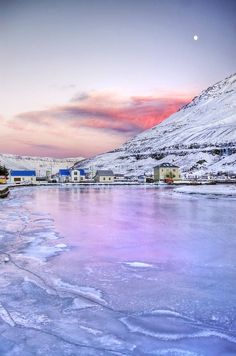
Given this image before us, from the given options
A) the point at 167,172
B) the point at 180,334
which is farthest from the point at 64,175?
the point at 180,334

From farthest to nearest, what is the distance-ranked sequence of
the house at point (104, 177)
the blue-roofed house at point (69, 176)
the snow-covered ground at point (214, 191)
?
the blue-roofed house at point (69, 176), the house at point (104, 177), the snow-covered ground at point (214, 191)

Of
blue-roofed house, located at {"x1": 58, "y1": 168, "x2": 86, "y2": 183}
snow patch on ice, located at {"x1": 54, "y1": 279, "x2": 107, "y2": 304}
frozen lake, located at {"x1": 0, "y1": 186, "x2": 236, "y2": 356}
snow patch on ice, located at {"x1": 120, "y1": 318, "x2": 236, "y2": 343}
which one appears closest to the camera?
frozen lake, located at {"x1": 0, "y1": 186, "x2": 236, "y2": 356}

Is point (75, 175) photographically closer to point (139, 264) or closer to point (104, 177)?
point (104, 177)

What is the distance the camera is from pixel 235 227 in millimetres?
18500

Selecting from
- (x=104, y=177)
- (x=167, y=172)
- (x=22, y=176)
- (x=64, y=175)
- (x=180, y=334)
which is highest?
(x=167, y=172)

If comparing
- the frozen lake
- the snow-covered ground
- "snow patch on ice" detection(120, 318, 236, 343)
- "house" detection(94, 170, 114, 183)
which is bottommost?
"snow patch on ice" detection(120, 318, 236, 343)

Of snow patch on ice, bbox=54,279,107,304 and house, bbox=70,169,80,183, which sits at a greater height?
house, bbox=70,169,80,183

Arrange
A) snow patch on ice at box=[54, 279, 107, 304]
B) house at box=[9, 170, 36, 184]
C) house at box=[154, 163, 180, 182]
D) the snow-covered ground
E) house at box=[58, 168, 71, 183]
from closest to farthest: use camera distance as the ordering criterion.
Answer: snow patch on ice at box=[54, 279, 107, 304], the snow-covered ground, house at box=[9, 170, 36, 184], house at box=[154, 163, 180, 182], house at box=[58, 168, 71, 183]

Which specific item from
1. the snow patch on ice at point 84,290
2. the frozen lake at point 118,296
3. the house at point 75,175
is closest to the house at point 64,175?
the house at point 75,175

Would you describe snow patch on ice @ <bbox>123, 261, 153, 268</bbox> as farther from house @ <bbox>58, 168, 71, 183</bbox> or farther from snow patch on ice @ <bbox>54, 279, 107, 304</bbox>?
house @ <bbox>58, 168, 71, 183</bbox>

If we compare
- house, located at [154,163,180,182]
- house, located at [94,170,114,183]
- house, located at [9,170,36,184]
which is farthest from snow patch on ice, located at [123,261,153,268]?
house, located at [154,163,180,182]

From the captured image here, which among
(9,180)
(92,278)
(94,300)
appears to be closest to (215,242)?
(92,278)

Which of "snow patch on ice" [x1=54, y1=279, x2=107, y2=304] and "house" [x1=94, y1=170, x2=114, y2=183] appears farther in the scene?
"house" [x1=94, y1=170, x2=114, y2=183]

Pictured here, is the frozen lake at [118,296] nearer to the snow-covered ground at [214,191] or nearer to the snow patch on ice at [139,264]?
the snow patch on ice at [139,264]
